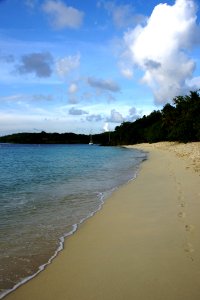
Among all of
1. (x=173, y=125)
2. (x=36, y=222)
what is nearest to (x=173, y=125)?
(x=173, y=125)

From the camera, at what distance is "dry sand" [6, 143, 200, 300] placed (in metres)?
4.77

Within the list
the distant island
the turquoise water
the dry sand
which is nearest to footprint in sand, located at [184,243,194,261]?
the dry sand

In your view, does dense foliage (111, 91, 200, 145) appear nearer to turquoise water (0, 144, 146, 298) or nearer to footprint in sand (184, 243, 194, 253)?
turquoise water (0, 144, 146, 298)

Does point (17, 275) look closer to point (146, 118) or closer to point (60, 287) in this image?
point (60, 287)

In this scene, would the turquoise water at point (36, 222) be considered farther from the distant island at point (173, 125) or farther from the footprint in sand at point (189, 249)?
the distant island at point (173, 125)

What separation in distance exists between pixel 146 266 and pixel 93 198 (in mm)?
8017

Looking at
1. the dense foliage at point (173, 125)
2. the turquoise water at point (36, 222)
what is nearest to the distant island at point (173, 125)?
the dense foliage at point (173, 125)

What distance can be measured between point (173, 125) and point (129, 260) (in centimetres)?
7848

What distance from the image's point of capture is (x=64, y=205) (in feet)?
39.5

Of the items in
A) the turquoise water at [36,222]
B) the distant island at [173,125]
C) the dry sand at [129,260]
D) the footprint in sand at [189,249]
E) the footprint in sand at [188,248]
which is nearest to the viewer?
the dry sand at [129,260]

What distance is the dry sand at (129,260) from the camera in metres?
4.77

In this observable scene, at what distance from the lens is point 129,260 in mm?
5953

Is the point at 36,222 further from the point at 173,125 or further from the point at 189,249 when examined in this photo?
the point at 173,125

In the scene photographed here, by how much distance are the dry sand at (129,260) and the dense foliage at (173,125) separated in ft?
172
